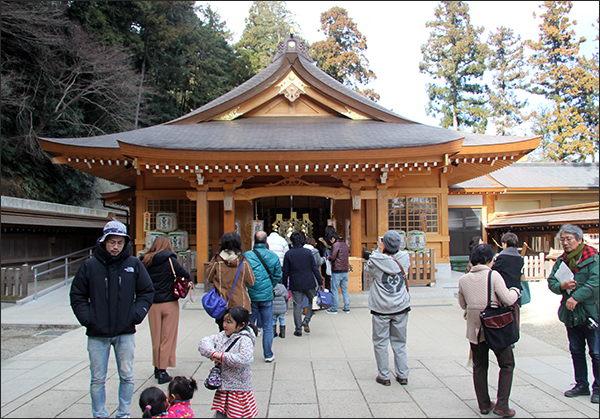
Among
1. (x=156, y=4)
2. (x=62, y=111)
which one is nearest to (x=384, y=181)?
(x=62, y=111)

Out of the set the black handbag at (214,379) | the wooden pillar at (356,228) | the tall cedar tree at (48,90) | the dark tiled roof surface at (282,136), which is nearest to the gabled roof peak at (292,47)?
the dark tiled roof surface at (282,136)

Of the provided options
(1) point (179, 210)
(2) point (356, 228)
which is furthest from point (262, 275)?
(1) point (179, 210)

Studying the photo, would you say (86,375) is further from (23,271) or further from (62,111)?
(62,111)

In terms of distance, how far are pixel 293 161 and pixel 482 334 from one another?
6591mm

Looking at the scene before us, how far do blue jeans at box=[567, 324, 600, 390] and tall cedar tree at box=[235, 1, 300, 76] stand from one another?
112 ft

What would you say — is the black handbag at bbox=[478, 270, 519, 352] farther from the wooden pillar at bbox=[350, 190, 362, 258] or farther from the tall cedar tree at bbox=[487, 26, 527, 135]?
the tall cedar tree at bbox=[487, 26, 527, 135]

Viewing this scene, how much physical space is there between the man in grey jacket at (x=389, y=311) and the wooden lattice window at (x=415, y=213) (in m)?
7.60

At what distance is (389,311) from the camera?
4.11m

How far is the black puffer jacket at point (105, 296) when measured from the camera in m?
3.17

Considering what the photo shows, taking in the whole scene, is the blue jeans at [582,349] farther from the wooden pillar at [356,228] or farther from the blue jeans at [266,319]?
the wooden pillar at [356,228]

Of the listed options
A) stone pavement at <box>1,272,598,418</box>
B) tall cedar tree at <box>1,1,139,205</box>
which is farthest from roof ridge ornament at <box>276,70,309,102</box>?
tall cedar tree at <box>1,1,139,205</box>

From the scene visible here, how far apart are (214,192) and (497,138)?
812 cm

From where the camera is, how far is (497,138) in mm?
10594

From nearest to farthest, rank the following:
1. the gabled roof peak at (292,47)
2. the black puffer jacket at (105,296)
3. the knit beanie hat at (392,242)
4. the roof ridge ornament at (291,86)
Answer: the black puffer jacket at (105,296), the knit beanie hat at (392,242), the roof ridge ornament at (291,86), the gabled roof peak at (292,47)
